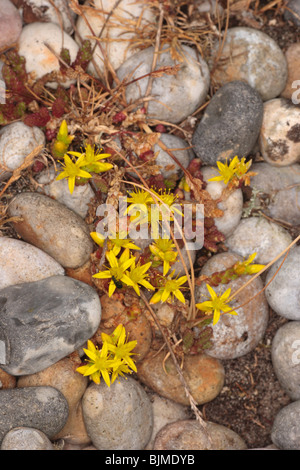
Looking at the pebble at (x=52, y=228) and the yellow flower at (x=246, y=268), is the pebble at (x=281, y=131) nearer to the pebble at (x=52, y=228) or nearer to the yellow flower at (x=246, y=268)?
the yellow flower at (x=246, y=268)

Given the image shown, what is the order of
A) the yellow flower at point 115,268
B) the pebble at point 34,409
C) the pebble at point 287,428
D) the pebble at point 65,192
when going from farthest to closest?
the pebble at point 65,192, the pebble at point 287,428, the yellow flower at point 115,268, the pebble at point 34,409

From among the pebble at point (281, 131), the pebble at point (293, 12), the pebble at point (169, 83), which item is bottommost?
the pebble at point (281, 131)

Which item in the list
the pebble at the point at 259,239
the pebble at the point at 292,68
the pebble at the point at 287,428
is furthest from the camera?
the pebble at the point at 292,68

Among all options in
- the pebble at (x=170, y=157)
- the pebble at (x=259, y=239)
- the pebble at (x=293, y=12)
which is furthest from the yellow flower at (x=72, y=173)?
the pebble at (x=293, y=12)

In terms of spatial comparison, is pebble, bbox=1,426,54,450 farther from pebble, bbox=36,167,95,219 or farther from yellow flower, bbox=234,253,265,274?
yellow flower, bbox=234,253,265,274
